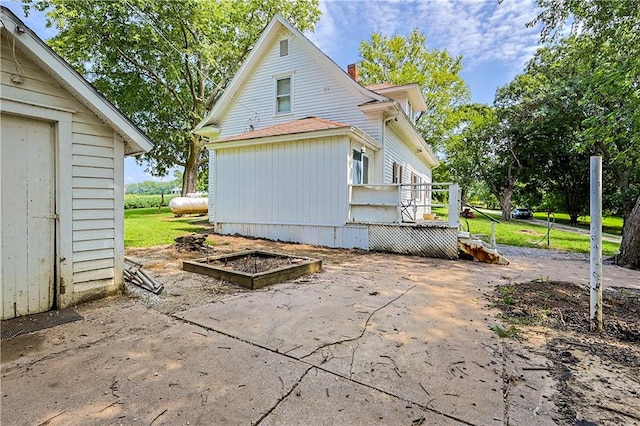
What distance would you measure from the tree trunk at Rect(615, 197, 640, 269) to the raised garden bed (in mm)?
7849

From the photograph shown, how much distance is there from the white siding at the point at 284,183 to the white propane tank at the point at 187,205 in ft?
28.3

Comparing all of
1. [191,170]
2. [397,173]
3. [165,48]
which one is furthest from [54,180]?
[191,170]

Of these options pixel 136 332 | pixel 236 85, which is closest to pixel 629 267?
pixel 136 332

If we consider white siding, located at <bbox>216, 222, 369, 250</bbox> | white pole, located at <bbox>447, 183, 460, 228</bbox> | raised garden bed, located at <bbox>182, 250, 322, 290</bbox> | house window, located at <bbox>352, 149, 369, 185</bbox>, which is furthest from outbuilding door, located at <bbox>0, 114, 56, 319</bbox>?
white pole, located at <bbox>447, 183, 460, 228</bbox>

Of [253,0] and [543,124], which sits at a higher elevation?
[253,0]

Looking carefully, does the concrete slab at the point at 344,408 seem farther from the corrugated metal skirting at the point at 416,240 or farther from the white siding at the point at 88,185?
the corrugated metal skirting at the point at 416,240

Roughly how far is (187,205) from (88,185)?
1551 cm

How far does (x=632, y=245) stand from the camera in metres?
7.65

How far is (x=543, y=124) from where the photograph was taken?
22.6m

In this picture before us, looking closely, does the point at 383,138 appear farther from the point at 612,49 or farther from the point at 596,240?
the point at 596,240

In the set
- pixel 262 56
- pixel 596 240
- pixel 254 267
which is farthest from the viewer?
pixel 262 56

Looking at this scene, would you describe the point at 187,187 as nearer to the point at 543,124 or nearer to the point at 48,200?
the point at 48,200

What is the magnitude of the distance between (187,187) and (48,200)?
18811mm

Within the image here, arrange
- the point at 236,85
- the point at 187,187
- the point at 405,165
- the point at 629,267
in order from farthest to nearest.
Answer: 1. the point at 187,187
2. the point at 405,165
3. the point at 236,85
4. the point at 629,267
